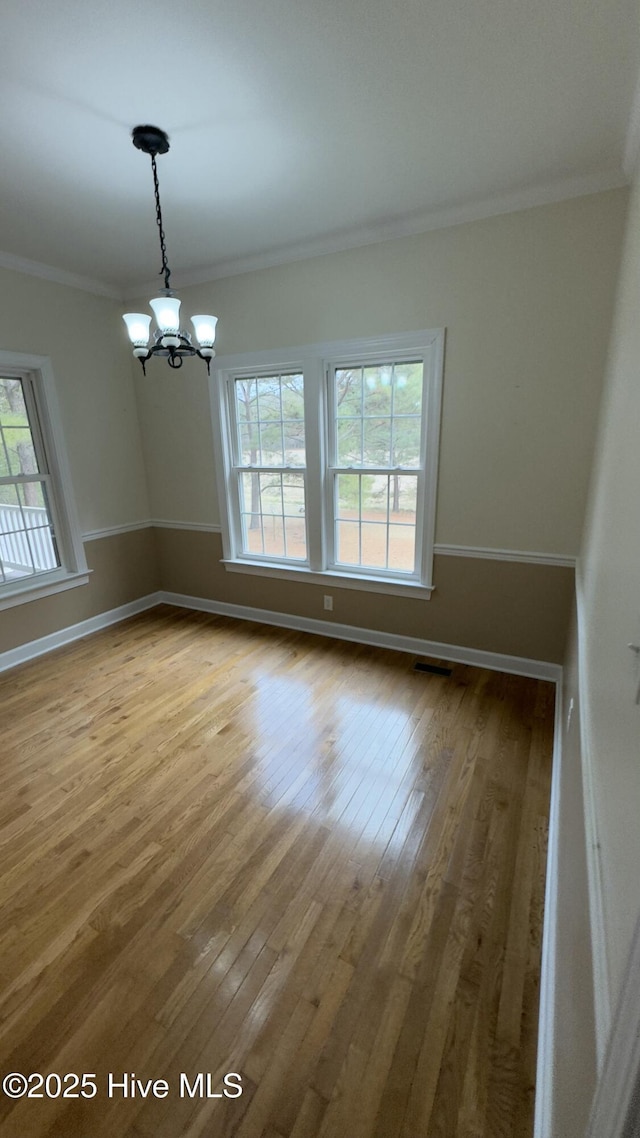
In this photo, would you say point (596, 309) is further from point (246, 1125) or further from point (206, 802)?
point (246, 1125)

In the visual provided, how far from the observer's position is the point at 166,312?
6.30 ft

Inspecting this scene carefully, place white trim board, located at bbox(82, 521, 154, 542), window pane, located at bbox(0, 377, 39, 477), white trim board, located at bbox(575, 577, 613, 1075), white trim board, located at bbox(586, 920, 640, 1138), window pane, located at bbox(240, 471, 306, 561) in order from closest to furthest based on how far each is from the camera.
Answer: white trim board, located at bbox(586, 920, 640, 1138) < white trim board, located at bbox(575, 577, 613, 1075) < window pane, located at bbox(0, 377, 39, 477) < window pane, located at bbox(240, 471, 306, 561) < white trim board, located at bbox(82, 521, 154, 542)

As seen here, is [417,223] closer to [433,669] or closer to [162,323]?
[162,323]

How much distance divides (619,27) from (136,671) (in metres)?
3.74

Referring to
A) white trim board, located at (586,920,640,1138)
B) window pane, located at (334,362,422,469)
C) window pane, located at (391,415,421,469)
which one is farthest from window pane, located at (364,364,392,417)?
white trim board, located at (586,920,640,1138)

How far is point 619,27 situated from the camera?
54.1 inches

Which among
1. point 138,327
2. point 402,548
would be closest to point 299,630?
point 402,548

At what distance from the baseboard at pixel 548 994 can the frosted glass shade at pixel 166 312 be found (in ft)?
8.51

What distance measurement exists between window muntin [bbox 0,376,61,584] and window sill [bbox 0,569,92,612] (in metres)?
0.08

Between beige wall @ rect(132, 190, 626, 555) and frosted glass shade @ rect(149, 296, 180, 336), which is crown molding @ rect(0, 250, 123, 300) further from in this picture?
frosted glass shade @ rect(149, 296, 180, 336)

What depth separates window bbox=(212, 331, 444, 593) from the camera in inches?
116

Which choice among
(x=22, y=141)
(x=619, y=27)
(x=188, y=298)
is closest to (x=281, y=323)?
(x=188, y=298)

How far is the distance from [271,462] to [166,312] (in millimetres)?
1688

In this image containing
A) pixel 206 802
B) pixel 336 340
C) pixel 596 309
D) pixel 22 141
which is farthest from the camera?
pixel 336 340
